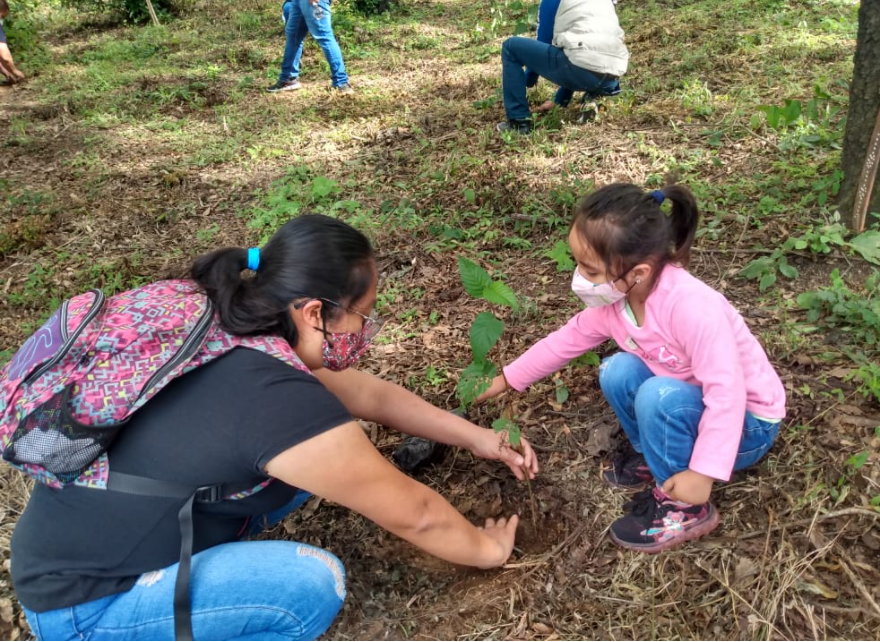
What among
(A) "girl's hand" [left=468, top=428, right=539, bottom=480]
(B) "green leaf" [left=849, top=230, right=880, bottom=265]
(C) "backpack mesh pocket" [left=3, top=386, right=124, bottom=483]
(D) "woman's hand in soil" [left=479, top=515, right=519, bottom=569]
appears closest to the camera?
(C) "backpack mesh pocket" [left=3, top=386, right=124, bottom=483]

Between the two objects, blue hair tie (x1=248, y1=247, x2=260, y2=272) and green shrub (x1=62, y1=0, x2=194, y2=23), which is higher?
green shrub (x1=62, y1=0, x2=194, y2=23)

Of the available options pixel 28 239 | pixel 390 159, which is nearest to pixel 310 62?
pixel 390 159

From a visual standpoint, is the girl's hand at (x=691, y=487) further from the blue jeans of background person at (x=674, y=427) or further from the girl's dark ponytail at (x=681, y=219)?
the girl's dark ponytail at (x=681, y=219)

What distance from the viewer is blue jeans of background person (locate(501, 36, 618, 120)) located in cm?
448

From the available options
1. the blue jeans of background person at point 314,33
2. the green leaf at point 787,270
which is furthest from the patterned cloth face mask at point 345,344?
the blue jeans of background person at point 314,33

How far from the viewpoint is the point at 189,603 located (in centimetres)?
158

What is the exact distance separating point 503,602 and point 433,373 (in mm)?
1117

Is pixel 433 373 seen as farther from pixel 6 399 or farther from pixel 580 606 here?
pixel 6 399

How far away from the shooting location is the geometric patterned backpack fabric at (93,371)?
54.1 inches

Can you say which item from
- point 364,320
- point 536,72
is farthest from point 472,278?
point 536,72

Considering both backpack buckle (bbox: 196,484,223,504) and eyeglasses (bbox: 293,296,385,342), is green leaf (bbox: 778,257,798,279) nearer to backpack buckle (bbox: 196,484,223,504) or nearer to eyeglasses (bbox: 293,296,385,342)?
eyeglasses (bbox: 293,296,385,342)

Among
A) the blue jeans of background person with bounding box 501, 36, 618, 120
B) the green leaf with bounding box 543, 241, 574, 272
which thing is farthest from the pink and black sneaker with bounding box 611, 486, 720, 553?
the blue jeans of background person with bounding box 501, 36, 618, 120

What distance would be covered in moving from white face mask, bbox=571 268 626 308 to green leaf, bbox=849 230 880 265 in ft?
4.87

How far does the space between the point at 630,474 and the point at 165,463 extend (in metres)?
1.56
